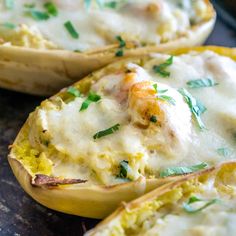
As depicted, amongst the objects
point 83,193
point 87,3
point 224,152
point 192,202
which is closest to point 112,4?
point 87,3

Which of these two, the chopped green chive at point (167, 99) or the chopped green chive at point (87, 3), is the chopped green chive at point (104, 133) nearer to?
the chopped green chive at point (167, 99)

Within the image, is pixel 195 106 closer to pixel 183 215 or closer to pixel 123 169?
pixel 123 169

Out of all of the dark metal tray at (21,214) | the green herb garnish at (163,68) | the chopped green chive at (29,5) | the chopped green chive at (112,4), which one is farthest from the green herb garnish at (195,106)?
the chopped green chive at (29,5)

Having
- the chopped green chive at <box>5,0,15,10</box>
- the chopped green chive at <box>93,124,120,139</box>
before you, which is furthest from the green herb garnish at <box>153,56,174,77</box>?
the chopped green chive at <box>5,0,15,10</box>

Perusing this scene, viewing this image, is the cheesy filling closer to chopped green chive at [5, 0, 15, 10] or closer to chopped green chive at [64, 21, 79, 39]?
chopped green chive at [64, 21, 79, 39]

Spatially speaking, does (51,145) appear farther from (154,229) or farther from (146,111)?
(154,229)
